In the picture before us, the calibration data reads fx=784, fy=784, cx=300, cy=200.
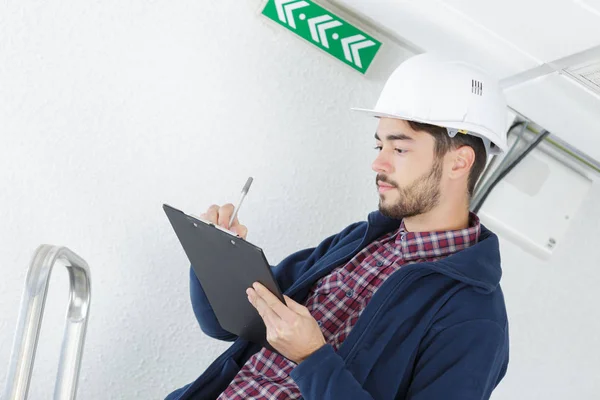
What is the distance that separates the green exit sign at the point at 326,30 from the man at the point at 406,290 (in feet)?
1.27

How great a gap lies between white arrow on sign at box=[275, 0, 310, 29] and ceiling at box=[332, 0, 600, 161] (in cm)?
11

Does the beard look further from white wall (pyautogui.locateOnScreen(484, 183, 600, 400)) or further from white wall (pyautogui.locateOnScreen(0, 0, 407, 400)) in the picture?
white wall (pyautogui.locateOnScreen(484, 183, 600, 400))

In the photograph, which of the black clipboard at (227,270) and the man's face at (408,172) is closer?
the black clipboard at (227,270)

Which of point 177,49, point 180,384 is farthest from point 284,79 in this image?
point 180,384

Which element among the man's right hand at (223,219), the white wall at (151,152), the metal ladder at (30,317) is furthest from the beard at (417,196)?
the metal ladder at (30,317)

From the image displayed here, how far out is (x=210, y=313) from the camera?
5.35 feet

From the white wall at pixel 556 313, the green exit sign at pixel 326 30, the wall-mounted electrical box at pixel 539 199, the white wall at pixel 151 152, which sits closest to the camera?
the white wall at pixel 151 152

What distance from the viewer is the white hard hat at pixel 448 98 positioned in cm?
144

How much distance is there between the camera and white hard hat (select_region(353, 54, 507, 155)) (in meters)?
1.44

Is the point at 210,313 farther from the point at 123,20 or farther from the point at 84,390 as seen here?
the point at 123,20

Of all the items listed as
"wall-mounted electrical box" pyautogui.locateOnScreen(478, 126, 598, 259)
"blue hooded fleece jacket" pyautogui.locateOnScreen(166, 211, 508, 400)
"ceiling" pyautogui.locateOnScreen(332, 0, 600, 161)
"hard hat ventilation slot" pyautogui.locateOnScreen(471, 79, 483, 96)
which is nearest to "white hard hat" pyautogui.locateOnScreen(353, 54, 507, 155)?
"hard hat ventilation slot" pyautogui.locateOnScreen(471, 79, 483, 96)

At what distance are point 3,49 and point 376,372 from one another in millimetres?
1033

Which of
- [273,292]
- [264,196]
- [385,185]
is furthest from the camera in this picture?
[264,196]

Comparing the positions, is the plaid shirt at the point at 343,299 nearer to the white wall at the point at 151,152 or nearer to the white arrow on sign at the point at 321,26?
the white wall at the point at 151,152
